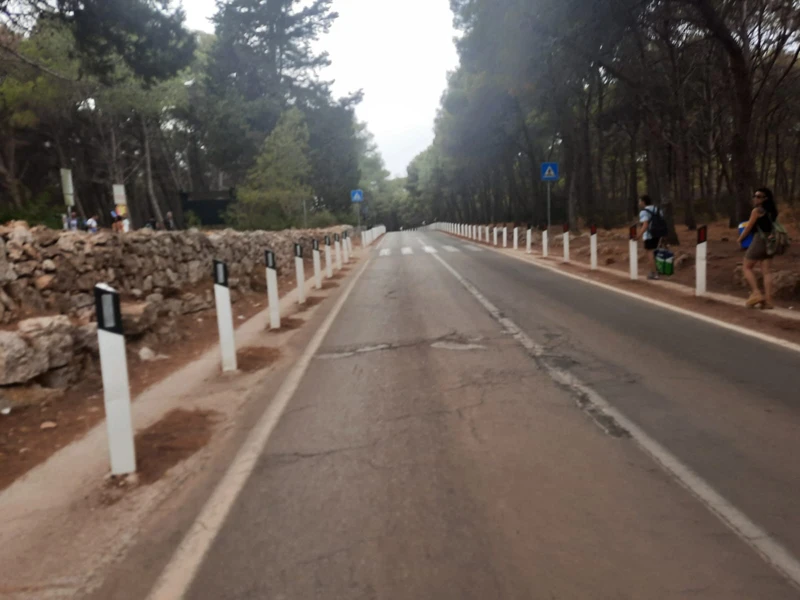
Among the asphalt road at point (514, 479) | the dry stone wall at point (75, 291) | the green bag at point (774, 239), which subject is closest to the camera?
the asphalt road at point (514, 479)

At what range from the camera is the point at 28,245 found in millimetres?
8125

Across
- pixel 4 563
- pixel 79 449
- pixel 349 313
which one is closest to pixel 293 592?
pixel 4 563

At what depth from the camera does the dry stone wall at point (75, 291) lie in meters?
6.80

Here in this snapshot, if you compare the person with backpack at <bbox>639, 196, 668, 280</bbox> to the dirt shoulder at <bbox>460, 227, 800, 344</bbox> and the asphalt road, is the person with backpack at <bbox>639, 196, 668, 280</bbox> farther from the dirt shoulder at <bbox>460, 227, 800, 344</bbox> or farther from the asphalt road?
the asphalt road

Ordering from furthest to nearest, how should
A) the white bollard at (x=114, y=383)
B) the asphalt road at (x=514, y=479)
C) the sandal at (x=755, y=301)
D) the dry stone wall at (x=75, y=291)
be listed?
the sandal at (x=755, y=301)
the dry stone wall at (x=75, y=291)
the white bollard at (x=114, y=383)
the asphalt road at (x=514, y=479)

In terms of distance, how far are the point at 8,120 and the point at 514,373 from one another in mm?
34828

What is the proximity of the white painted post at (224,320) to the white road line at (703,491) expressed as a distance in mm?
3669

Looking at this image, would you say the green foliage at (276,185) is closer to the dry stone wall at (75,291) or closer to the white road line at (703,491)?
the dry stone wall at (75,291)

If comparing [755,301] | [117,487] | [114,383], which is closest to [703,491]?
[117,487]

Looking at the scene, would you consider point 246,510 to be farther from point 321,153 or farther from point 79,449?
point 321,153

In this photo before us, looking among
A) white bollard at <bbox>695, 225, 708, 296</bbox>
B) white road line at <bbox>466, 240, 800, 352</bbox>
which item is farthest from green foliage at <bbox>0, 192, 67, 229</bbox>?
white bollard at <bbox>695, 225, 708, 296</bbox>

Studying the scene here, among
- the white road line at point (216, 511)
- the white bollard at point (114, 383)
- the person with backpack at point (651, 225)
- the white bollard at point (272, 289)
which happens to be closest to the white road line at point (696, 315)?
the person with backpack at point (651, 225)

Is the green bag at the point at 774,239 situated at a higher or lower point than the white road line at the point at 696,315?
higher

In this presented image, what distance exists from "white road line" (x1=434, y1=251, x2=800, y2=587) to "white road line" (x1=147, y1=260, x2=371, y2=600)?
2825 mm
